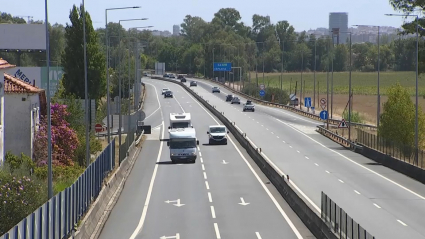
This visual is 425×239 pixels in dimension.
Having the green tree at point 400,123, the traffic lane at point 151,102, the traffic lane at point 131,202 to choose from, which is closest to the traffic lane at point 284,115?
the traffic lane at point 151,102

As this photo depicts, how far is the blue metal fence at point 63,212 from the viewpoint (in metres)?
17.7

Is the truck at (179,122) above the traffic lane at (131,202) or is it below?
above

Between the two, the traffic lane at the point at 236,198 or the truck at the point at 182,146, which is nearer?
the traffic lane at the point at 236,198

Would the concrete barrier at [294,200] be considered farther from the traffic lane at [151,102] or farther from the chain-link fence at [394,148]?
the traffic lane at [151,102]

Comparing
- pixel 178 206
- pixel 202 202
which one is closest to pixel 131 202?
pixel 178 206

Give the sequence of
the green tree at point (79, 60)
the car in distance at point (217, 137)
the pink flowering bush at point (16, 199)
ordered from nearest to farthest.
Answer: the pink flowering bush at point (16, 199), the car in distance at point (217, 137), the green tree at point (79, 60)

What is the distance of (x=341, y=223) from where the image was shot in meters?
23.0

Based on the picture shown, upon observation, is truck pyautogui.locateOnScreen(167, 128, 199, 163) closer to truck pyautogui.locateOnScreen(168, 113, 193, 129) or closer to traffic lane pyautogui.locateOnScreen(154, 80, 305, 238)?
traffic lane pyautogui.locateOnScreen(154, 80, 305, 238)

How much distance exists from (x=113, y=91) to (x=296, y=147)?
188 ft

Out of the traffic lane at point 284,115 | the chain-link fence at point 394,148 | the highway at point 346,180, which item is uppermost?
the chain-link fence at point 394,148

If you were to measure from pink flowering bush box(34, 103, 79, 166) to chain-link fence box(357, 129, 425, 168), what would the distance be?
64.8 feet

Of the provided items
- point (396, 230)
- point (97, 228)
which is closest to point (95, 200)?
point (97, 228)

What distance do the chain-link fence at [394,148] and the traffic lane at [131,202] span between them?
50.6 ft

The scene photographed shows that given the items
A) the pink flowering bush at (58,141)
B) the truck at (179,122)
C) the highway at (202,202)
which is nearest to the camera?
the highway at (202,202)
